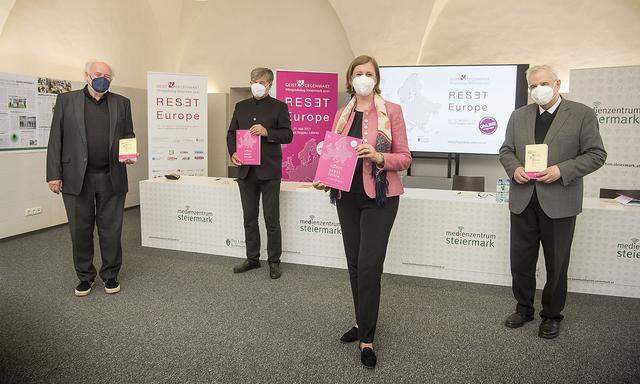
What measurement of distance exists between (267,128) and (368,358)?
6.92 ft

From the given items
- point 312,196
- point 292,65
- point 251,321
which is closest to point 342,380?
point 251,321

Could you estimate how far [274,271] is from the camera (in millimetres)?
3725

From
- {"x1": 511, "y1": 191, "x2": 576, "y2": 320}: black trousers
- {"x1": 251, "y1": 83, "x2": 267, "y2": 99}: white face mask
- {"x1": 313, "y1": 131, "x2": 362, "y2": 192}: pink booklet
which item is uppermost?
{"x1": 251, "y1": 83, "x2": 267, "y2": 99}: white face mask

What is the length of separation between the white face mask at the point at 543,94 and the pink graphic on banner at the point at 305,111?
13.8 feet

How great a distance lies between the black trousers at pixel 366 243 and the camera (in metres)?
2.22

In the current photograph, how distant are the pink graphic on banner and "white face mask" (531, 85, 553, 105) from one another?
4.22 meters

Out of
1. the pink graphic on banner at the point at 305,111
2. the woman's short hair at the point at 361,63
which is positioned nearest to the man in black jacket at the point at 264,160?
the woman's short hair at the point at 361,63

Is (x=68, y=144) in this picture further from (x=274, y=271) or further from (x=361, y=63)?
(x=361, y=63)

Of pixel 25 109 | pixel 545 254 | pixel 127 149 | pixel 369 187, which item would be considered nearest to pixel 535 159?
pixel 545 254

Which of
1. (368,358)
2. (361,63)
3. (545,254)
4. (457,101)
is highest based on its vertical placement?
(457,101)

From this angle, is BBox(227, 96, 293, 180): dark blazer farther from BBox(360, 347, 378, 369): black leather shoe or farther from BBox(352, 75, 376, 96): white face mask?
BBox(360, 347, 378, 369): black leather shoe

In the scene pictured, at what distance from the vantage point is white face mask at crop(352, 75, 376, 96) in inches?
86.8

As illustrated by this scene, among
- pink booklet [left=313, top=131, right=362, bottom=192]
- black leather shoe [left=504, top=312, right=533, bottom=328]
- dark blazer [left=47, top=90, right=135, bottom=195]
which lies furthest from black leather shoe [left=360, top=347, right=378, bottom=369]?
dark blazer [left=47, top=90, right=135, bottom=195]

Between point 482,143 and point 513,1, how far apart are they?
6.55 feet
